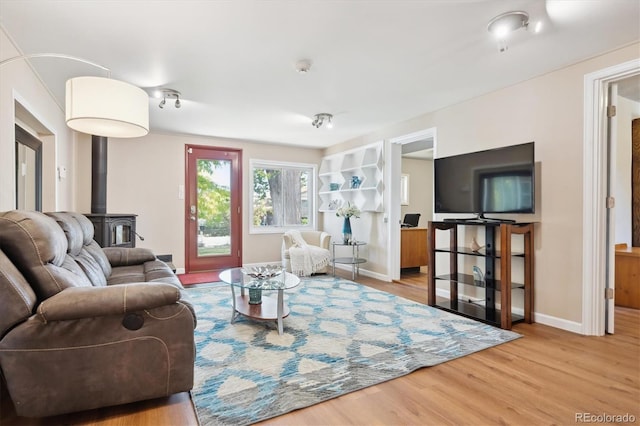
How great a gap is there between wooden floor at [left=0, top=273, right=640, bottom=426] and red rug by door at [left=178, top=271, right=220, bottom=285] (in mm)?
2991

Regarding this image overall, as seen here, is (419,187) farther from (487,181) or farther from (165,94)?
(165,94)

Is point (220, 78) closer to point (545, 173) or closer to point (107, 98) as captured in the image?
point (107, 98)

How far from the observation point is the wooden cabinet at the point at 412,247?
17.6 ft

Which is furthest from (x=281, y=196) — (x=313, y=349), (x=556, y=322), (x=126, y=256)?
(x=556, y=322)

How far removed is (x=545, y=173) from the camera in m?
3.01

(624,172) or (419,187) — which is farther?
(419,187)

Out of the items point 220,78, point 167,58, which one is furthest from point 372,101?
point 167,58

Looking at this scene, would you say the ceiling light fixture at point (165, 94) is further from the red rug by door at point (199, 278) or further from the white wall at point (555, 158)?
the white wall at point (555, 158)

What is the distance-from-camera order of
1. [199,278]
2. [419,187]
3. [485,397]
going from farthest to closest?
[419,187], [199,278], [485,397]

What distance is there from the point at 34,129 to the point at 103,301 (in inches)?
112

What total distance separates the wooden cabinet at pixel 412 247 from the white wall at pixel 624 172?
2451 millimetres

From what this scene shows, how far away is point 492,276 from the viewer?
3.19 meters

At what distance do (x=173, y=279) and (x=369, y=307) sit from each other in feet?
6.46

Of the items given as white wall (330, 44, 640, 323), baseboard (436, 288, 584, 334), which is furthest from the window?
baseboard (436, 288, 584, 334)
